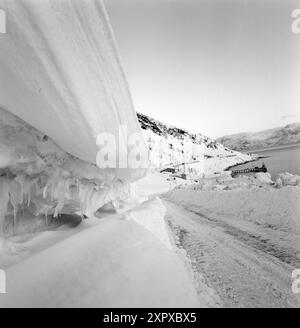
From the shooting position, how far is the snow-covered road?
2.01 m

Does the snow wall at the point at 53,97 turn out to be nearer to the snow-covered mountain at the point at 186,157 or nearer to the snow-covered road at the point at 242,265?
the snow-covered road at the point at 242,265

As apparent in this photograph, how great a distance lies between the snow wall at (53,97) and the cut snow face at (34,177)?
0.04 ft

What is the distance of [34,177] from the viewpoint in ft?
10.5

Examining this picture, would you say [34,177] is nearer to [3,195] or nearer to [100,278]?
[3,195]

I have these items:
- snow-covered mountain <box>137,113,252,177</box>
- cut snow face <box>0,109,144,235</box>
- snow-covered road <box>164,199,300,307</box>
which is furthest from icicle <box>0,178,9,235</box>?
→ snow-covered mountain <box>137,113,252,177</box>

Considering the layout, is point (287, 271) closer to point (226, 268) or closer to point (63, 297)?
point (226, 268)

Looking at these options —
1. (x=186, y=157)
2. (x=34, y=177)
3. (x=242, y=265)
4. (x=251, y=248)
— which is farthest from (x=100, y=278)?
(x=186, y=157)

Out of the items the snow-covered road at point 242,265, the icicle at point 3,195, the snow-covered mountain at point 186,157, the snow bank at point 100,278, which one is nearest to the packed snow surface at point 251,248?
the snow-covered road at point 242,265

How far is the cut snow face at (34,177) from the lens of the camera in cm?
257

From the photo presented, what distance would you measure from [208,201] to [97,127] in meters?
6.43

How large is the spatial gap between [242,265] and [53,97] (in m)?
2.82

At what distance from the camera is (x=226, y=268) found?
99.5 inches
